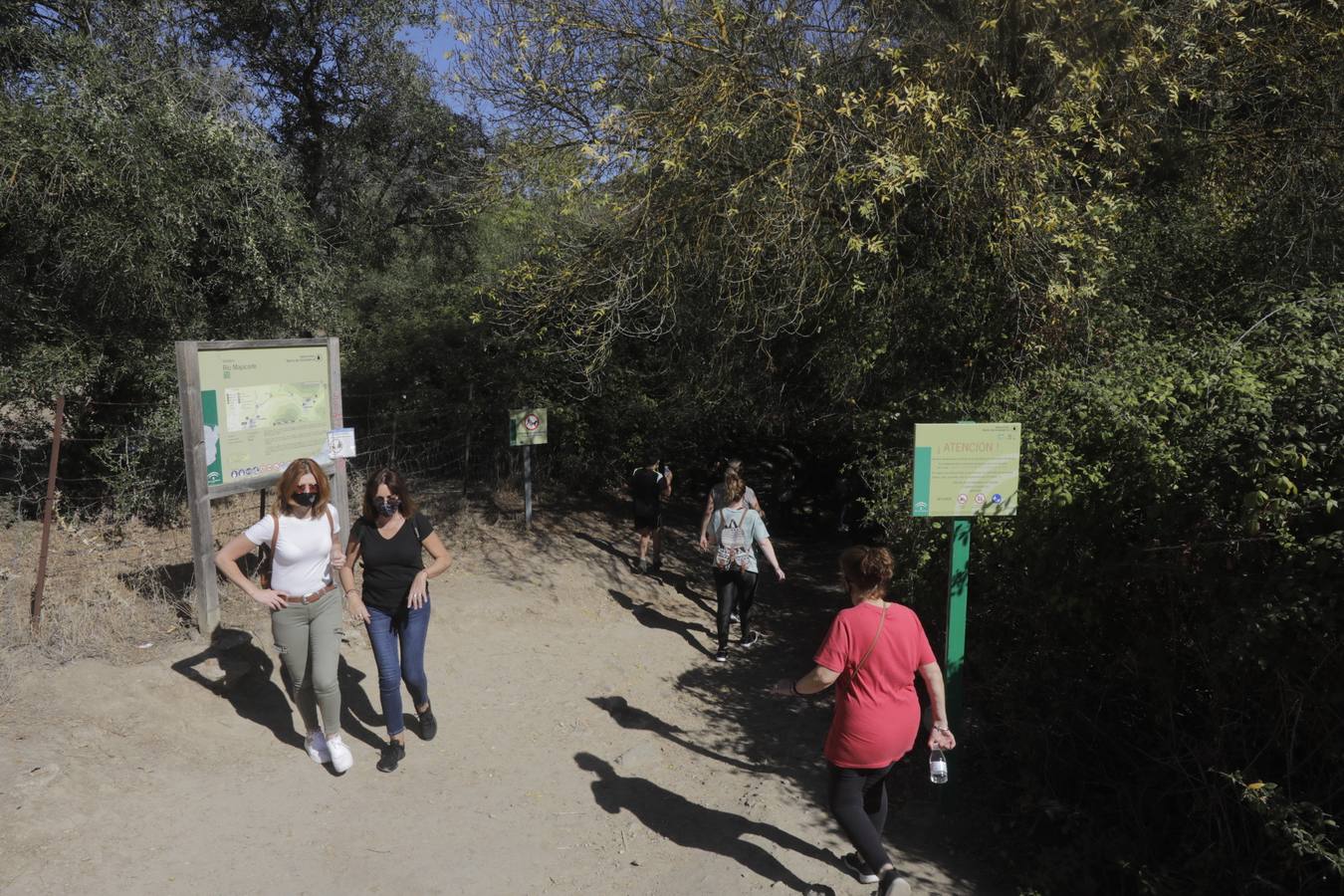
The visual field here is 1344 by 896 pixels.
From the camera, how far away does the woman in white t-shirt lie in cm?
466

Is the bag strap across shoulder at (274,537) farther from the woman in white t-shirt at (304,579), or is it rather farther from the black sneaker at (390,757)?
the black sneaker at (390,757)

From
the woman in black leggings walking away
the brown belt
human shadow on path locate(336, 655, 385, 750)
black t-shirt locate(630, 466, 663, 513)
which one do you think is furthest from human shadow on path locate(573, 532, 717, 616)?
the brown belt

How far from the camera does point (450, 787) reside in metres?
4.98

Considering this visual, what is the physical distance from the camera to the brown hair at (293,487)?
4699 mm

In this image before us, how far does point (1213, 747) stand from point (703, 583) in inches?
252

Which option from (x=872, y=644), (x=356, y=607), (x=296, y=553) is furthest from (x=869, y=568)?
(x=296, y=553)

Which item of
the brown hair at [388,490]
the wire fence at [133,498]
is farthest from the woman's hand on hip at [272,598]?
the wire fence at [133,498]

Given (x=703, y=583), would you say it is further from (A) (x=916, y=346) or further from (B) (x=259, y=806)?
(B) (x=259, y=806)

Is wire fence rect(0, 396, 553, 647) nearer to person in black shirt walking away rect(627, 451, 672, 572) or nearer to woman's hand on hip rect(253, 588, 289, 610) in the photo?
woman's hand on hip rect(253, 588, 289, 610)

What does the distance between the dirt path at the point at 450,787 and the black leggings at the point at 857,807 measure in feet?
1.25

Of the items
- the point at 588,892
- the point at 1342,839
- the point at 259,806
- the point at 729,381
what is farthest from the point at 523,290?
the point at 1342,839

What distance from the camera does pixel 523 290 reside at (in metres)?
8.99

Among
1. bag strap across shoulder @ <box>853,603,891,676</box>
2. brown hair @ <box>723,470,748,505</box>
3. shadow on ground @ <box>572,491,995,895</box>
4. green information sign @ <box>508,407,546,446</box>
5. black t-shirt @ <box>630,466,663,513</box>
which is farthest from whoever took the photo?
green information sign @ <box>508,407,546,446</box>

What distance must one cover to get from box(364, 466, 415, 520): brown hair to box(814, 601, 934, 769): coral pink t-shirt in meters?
2.41
